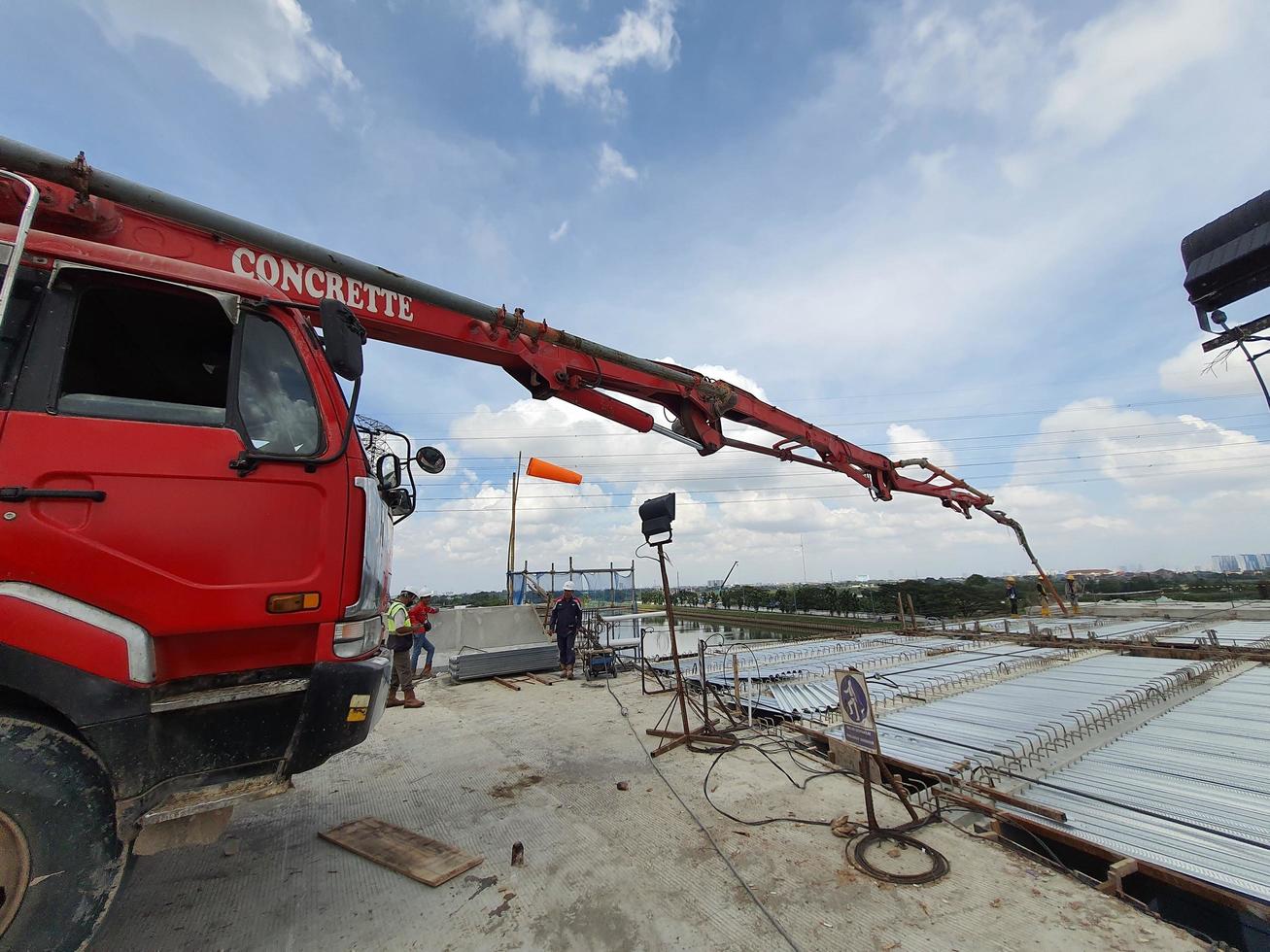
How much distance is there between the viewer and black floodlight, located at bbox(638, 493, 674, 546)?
5316 mm

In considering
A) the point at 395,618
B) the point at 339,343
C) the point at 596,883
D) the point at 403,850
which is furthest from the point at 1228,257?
the point at 395,618

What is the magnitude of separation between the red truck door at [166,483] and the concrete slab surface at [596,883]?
1.49 meters

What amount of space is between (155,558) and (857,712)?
3783mm

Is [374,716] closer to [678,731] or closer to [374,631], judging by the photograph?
[374,631]

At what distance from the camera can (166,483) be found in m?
A: 2.18

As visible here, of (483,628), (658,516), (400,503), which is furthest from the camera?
(483,628)

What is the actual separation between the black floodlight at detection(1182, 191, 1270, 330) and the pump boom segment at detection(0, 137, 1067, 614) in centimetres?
396

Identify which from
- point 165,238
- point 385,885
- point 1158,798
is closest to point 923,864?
point 1158,798

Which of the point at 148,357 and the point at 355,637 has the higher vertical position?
the point at 148,357

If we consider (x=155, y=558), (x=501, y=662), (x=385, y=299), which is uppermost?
(x=385, y=299)

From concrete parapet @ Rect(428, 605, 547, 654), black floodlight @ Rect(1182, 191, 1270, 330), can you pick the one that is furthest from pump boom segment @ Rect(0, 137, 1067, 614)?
concrete parapet @ Rect(428, 605, 547, 654)

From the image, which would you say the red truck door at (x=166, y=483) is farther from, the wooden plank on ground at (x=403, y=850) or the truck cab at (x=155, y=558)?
the wooden plank on ground at (x=403, y=850)

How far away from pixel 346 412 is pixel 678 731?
191 inches

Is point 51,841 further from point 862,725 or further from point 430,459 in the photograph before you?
point 862,725
